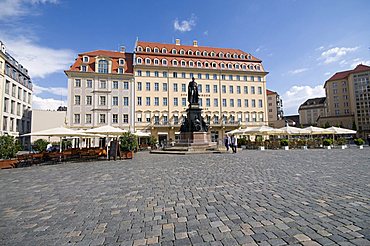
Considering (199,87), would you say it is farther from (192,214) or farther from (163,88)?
(192,214)

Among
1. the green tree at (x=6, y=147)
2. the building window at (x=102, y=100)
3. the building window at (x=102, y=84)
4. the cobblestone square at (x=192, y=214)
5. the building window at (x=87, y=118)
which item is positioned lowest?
the cobblestone square at (x=192, y=214)

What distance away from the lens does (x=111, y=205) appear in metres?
4.70

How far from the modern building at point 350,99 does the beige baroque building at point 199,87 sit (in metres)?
36.9

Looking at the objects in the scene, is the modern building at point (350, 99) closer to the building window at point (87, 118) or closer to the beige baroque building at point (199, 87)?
the beige baroque building at point (199, 87)

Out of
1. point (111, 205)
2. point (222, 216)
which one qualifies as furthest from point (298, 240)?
point (111, 205)

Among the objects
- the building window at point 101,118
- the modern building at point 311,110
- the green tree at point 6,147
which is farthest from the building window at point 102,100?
the modern building at point 311,110

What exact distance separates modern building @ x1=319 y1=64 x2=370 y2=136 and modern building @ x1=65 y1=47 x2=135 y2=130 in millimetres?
66769

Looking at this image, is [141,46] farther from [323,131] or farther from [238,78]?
[323,131]

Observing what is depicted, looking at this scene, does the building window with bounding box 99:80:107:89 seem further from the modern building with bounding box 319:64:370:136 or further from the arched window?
the modern building with bounding box 319:64:370:136

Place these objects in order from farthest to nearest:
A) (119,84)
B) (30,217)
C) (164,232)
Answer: (119,84)
(30,217)
(164,232)

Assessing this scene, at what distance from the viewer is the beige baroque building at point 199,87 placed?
145 feet

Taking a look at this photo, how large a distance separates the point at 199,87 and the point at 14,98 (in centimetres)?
3697

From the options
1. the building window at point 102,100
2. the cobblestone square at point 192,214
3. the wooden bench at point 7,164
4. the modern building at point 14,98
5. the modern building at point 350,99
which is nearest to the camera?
the cobblestone square at point 192,214

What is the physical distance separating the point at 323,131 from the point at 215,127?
22.1 metres
